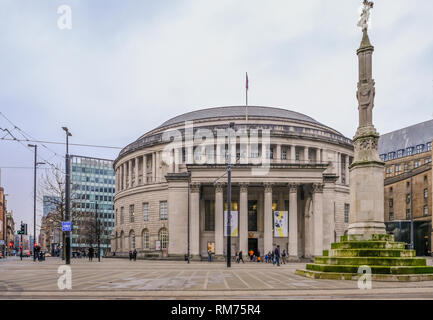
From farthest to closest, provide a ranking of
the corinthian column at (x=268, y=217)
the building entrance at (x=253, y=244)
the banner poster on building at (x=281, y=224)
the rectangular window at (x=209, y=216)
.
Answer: the rectangular window at (x=209, y=216) → the building entrance at (x=253, y=244) → the corinthian column at (x=268, y=217) → the banner poster on building at (x=281, y=224)

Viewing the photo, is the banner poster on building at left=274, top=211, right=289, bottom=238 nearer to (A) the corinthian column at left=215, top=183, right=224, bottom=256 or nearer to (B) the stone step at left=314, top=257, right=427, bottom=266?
(A) the corinthian column at left=215, top=183, right=224, bottom=256

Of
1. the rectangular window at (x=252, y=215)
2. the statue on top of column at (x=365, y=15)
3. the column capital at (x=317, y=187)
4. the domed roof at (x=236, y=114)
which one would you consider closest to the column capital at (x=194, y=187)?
the rectangular window at (x=252, y=215)

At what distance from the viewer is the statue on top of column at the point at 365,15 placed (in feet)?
77.9

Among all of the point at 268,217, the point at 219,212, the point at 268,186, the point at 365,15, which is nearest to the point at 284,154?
the point at 268,186

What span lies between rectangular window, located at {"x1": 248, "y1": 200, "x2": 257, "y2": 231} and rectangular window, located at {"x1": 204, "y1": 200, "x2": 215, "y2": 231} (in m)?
5.69

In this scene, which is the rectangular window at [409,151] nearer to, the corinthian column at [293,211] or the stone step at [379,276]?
the corinthian column at [293,211]

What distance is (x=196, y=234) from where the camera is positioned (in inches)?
2534

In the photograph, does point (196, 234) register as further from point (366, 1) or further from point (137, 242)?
point (366, 1)

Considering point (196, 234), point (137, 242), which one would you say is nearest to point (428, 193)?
point (196, 234)

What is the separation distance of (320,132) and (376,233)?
6021 cm

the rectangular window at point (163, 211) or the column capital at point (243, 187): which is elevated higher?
the column capital at point (243, 187)

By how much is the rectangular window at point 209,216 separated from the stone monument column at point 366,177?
152 feet

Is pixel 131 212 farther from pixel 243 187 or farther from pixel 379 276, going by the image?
pixel 379 276

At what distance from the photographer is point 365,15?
954 inches
